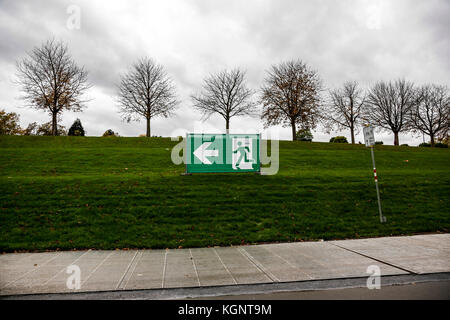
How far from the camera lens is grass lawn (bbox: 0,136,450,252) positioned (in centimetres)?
726

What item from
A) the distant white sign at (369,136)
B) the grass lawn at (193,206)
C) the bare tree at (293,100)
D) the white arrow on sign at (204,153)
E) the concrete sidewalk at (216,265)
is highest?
the bare tree at (293,100)

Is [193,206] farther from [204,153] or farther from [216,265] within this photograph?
[216,265]

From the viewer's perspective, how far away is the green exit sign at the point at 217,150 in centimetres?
1194

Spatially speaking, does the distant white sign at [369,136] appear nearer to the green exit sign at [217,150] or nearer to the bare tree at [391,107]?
the green exit sign at [217,150]

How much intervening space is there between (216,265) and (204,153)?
7.20 meters

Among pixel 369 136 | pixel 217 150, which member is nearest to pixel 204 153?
pixel 217 150

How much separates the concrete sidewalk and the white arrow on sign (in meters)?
6.02

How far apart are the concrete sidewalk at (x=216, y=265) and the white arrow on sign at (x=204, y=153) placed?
602cm

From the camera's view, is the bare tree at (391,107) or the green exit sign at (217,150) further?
the bare tree at (391,107)

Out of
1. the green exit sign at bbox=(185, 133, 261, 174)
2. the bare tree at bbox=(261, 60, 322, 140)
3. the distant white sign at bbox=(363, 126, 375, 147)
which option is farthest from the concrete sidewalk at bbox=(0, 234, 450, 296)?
the bare tree at bbox=(261, 60, 322, 140)

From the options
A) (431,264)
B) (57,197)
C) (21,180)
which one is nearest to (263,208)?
(431,264)

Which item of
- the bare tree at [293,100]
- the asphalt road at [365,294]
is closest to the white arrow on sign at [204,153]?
the asphalt road at [365,294]

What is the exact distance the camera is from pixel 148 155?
17.7m

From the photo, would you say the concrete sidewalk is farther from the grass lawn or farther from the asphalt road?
the grass lawn
